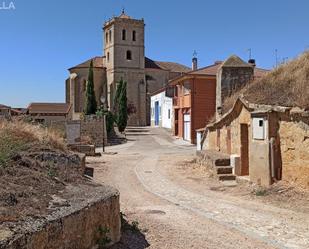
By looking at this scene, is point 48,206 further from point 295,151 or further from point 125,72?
point 125,72

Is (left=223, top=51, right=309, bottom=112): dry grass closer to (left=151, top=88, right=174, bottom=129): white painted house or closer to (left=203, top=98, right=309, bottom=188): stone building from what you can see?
(left=203, top=98, right=309, bottom=188): stone building

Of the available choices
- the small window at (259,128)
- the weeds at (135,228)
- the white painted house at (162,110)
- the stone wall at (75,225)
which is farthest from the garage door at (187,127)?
the stone wall at (75,225)

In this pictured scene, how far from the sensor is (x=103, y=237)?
19.6 feet

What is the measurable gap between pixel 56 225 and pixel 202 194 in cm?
907

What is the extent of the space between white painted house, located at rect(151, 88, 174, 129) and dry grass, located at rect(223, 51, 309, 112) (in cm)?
2963

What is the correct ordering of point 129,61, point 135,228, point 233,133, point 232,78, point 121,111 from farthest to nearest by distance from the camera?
point 129,61 < point 121,111 < point 232,78 < point 233,133 < point 135,228

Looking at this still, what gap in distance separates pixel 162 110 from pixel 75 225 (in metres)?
47.4

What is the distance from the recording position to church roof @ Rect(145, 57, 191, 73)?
6839 centimetres

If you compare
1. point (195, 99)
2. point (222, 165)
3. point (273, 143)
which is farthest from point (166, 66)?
point (273, 143)

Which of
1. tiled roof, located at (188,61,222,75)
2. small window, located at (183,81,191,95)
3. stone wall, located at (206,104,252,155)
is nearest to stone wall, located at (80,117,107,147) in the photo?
small window, located at (183,81,191,95)

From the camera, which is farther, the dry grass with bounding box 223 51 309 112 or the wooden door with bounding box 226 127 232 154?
the wooden door with bounding box 226 127 232 154

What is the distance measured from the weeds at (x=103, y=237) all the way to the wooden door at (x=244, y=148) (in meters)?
10.7

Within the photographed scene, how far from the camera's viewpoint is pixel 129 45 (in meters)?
66.0

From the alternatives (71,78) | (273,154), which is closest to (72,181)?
(273,154)
